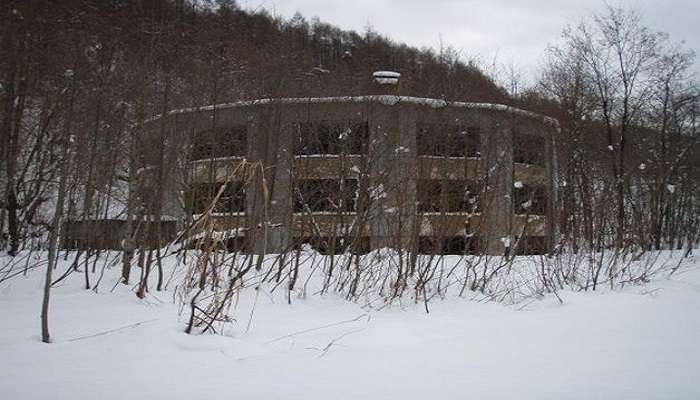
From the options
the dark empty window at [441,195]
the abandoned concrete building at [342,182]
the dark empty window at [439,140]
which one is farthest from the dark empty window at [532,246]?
the dark empty window at [439,140]

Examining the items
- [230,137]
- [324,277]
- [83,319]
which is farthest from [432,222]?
[230,137]

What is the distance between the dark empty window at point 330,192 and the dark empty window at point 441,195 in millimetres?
1449

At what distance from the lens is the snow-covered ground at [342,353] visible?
2.93 meters

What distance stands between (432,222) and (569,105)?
62.8 ft

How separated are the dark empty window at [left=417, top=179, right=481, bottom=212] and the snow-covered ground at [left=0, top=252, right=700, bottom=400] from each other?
2.35 metres

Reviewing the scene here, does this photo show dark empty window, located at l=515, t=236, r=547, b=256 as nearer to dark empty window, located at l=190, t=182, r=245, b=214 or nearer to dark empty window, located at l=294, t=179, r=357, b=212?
dark empty window, located at l=294, t=179, r=357, b=212

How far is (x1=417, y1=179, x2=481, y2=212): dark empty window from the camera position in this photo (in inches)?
304

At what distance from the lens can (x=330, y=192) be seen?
945 centimetres

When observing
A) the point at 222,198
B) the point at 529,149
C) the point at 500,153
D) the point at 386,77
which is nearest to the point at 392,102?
the point at 500,153

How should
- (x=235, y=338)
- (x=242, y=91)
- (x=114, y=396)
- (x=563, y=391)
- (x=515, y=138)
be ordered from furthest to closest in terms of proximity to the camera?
1. (x=515, y=138)
2. (x=242, y=91)
3. (x=235, y=338)
4. (x=563, y=391)
5. (x=114, y=396)

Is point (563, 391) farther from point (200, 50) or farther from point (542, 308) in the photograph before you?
point (200, 50)

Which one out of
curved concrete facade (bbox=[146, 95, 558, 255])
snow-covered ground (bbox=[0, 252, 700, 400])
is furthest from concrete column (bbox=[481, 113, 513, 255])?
snow-covered ground (bbox=[0, 252, 700, 400])

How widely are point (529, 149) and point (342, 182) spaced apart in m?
12.4

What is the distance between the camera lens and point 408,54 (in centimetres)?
2575
